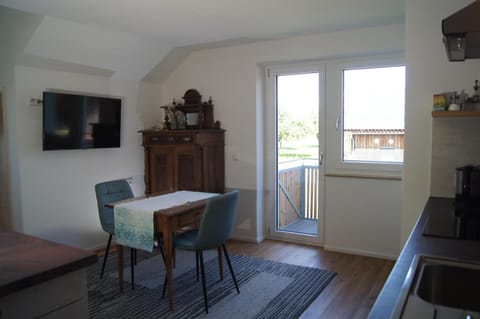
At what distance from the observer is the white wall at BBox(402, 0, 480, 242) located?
97.7 inches

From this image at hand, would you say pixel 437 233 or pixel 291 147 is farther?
pixel 291 147

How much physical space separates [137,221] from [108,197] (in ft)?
2.45

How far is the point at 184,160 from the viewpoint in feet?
14.4

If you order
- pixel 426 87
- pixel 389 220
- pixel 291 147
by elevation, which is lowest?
pixel 389 220

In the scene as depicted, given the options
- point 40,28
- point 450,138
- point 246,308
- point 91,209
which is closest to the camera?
point 450,138

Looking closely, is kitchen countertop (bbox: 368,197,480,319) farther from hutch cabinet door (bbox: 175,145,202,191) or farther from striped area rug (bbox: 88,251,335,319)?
hutch cabinet door (bbox: 175,145,202,191)

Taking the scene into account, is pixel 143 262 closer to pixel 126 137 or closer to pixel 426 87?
pixel 126 137

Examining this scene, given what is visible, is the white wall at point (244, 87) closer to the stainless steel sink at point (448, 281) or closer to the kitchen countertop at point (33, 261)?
the stainless steel sink at point (448, 281)

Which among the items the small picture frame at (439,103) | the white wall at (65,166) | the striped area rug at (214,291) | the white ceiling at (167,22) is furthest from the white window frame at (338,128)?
the white wall at (65,166)

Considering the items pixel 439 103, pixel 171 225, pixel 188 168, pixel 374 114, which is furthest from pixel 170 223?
pixel 374 114

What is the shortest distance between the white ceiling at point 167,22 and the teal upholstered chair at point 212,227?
1583 millimetres

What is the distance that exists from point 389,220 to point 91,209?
11.0ft

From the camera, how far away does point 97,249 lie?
431 centimetres

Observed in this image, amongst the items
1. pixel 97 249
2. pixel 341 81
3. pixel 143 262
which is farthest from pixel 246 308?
pixel 341 81
